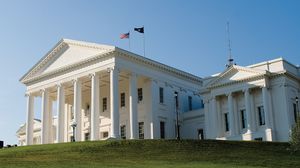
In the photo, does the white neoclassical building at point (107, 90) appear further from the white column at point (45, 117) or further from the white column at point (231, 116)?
the white column at point (231, 116)

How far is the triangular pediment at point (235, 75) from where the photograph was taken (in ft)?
189

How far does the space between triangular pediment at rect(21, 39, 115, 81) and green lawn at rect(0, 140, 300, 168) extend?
18.1 meters

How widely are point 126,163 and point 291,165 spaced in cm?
1191

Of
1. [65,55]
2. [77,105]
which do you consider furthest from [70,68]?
[77,105]

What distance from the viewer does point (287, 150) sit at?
43188 millimetres

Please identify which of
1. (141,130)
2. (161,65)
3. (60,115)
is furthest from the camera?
(161,65)

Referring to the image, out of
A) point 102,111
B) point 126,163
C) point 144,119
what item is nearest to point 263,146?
point 126,163

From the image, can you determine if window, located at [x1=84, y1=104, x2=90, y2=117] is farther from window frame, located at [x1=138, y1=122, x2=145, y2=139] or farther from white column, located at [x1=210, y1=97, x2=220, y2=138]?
white column, located at [x1=210, y1=97, x2=220, y2=138]

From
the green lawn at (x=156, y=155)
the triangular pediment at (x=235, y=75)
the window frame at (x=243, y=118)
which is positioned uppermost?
the triangular pediment at (x=235, y=75)

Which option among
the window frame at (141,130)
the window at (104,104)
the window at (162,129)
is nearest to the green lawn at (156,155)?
the window frame at (141,130)

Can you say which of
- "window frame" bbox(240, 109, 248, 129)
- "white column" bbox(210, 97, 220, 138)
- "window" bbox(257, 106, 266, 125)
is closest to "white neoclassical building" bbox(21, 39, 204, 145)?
"white column" bbox(210, 97, 220, 138)

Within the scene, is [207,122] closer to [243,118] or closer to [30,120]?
[243,118]

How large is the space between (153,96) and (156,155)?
2476 cm

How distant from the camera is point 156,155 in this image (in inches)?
1564
